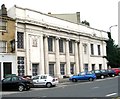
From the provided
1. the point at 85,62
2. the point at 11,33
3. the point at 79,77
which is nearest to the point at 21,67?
the point at 11,33

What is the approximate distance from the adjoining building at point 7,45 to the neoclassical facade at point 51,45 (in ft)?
2.47

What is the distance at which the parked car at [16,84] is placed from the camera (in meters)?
31.8

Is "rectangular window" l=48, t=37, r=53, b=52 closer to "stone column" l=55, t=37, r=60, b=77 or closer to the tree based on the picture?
"stone column" l=55, t=37, r=60, b=77

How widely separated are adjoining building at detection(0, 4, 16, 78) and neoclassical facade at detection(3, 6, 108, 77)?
0.75 metres

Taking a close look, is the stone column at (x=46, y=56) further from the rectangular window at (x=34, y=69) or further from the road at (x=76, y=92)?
the road at (x=76, y=92)

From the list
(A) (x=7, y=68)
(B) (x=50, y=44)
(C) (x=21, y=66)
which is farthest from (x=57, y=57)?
(A) (x=7, y=68)

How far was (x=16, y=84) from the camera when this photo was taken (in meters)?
32.0

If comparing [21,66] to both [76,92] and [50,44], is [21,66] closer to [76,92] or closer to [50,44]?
[50,44]

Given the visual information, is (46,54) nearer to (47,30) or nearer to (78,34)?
(47,30)

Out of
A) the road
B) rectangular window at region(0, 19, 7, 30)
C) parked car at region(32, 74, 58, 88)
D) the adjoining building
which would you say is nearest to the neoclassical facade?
the adjoining building

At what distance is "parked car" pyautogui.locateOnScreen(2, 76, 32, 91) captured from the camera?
31797 mm

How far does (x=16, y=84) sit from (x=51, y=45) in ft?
73.1

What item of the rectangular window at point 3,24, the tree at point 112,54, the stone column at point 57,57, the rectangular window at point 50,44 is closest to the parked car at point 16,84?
the rectangular window at point 3,24

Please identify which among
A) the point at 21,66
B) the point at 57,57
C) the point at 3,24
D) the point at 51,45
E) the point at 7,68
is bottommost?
the point at 7,68
